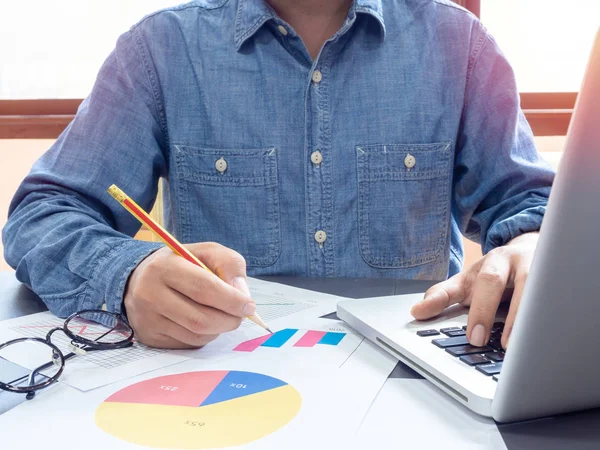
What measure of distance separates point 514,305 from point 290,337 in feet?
0.71

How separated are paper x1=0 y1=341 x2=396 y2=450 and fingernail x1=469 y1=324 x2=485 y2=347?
0.08 meters

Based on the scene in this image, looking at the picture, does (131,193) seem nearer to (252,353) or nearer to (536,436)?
(252,353)

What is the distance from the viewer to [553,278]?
0.32 metres

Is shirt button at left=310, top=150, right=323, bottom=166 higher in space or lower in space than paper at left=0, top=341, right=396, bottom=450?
higher

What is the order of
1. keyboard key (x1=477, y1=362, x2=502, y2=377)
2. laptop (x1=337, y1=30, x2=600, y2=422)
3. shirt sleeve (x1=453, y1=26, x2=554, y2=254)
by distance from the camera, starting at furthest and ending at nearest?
shirt sleeve (x1=453, y1=26, x2=554, y2=254)
keyboard key (x1=477, y1=362, x2=502, y2=377)
laptop (x1=337, y1=30, x2=600, y2=422)

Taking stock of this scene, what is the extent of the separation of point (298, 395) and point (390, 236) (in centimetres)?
58

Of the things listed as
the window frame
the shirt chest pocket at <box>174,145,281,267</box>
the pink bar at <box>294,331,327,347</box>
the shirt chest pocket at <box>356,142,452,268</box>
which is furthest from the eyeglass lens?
the window frame

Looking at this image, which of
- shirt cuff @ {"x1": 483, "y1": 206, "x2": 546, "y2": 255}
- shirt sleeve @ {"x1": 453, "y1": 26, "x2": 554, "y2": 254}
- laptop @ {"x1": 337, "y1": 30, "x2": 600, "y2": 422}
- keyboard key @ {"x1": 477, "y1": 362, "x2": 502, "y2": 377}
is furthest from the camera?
shirt sleeve @ {"x1": 453, "y1": 26, "x2": 554, "y2": 254}

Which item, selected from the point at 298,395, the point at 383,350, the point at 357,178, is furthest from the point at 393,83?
the point at 298,395

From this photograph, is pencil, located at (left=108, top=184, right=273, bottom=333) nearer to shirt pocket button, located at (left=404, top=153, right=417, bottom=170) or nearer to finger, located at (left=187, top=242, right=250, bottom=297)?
finger, located at (left=187, top=242, right=250, bottom=297)

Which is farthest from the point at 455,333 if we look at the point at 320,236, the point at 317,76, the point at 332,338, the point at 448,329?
the point at 317,76

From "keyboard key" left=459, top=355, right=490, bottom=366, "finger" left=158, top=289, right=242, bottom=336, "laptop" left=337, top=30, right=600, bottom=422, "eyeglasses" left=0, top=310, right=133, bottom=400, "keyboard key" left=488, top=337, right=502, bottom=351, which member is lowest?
"eyeglasses" left=0, top=310, right=133, bottom=400

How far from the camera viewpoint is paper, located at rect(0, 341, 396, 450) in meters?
0.39

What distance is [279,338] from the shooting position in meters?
0.60
